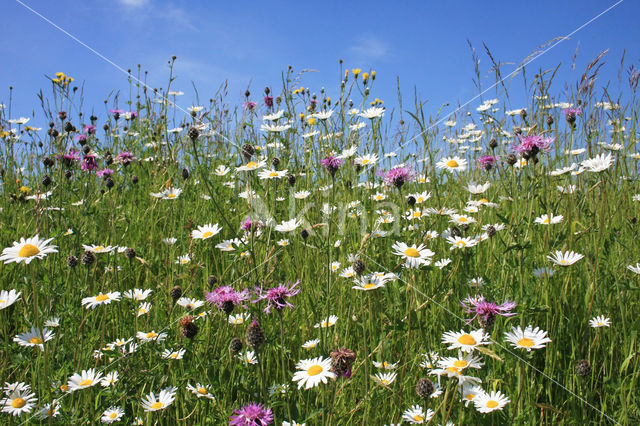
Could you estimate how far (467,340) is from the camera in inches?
42.3

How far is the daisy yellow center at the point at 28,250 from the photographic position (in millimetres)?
1329

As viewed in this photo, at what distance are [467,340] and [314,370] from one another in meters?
0.37

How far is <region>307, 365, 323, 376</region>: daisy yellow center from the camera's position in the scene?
3.42 ft

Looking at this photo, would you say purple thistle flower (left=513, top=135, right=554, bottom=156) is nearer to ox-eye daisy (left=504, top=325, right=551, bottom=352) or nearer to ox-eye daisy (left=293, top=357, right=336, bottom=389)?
ox-eye daisy (left=504, top=325, right=551, bottom=352)

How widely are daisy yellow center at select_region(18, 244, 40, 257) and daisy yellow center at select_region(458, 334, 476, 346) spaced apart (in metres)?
1.22

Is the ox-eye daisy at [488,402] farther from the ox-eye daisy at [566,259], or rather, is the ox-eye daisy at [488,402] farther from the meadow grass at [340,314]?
the ox-eye daisy at [566,259]

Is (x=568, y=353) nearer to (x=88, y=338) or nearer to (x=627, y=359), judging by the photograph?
(x=627, y=359)

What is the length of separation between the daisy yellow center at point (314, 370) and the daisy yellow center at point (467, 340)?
336 mm

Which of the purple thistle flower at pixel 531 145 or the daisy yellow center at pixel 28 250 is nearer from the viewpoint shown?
the daisy yellow center at pixel 28 250

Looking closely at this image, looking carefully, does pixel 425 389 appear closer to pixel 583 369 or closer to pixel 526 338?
pixel 526 338

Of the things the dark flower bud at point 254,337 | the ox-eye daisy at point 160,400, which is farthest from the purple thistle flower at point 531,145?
the ox-eye daisy at point 160,400

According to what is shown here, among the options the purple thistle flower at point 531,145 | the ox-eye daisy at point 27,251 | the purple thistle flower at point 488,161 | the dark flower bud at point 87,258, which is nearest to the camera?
the ox-eye daisy at point 27,251

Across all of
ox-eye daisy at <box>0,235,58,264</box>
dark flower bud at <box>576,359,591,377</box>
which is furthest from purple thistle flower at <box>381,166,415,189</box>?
ox-eye daisy at <box>0,235,58,264</box>

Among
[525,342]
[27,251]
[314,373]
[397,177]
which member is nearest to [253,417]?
[314,373]
